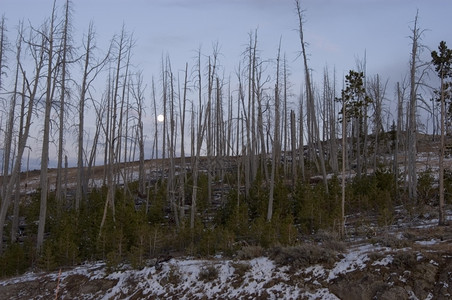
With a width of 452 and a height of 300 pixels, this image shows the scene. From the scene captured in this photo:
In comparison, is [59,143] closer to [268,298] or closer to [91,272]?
[91,272]

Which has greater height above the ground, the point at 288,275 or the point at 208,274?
the point at 288,275

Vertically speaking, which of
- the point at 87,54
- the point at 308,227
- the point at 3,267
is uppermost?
the point at 87,54

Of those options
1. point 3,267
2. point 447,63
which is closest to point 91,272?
point 3,267

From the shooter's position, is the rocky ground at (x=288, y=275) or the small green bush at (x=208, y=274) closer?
the rocky ground at (x=288, y=275)

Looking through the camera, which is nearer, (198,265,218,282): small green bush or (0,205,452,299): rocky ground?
(0,205,452,299): rocky ground

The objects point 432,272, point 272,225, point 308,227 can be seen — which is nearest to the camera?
point 432,272

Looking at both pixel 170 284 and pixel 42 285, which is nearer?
A: pixel 170 284

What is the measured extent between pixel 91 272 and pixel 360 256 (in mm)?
7681

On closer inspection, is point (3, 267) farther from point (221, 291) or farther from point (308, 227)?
point (308, 227)

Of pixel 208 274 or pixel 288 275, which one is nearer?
pixel 288 275

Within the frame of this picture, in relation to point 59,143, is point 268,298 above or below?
below

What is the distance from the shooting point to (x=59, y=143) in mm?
17375

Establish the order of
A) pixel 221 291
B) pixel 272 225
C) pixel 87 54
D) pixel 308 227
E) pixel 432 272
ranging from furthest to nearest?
pixel 87 54
pixel 308 227
pixel 272 225
pixel 221 291
pixel 432 272

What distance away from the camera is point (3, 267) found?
12.9 m
